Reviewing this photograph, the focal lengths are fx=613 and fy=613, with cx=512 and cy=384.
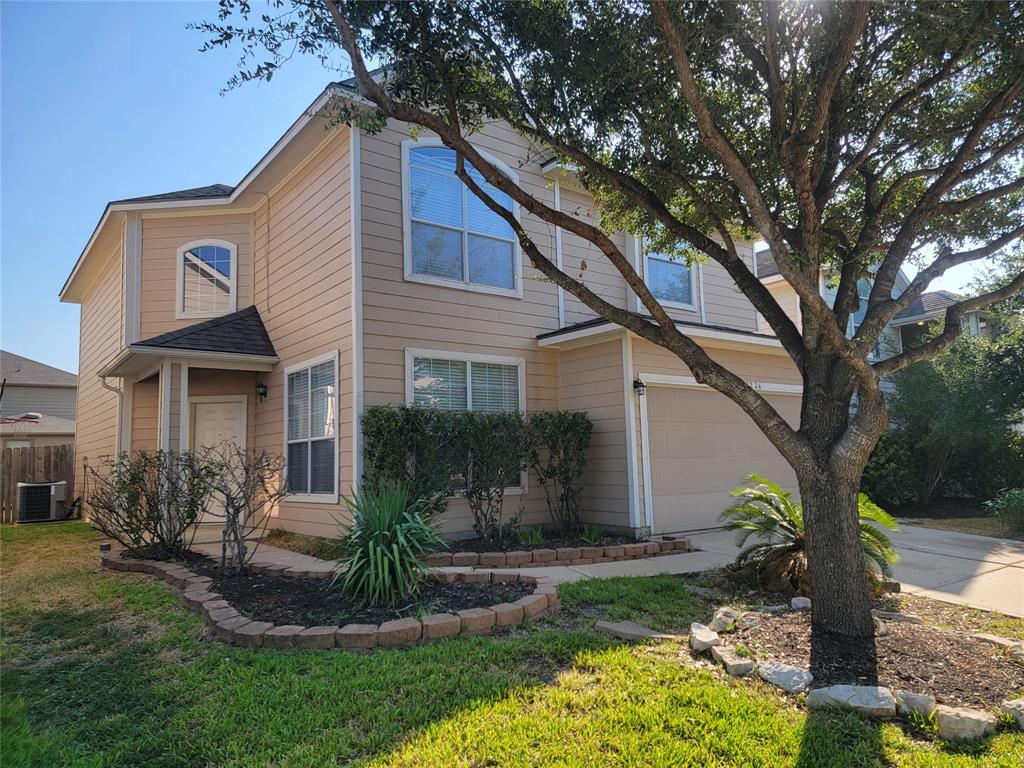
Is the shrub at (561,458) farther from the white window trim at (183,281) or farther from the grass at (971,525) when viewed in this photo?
the white window trim at (183,281)

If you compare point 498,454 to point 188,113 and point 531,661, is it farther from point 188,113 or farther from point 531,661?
point 188,113

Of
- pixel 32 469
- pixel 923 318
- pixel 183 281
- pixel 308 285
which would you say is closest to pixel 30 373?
pixel 32 469

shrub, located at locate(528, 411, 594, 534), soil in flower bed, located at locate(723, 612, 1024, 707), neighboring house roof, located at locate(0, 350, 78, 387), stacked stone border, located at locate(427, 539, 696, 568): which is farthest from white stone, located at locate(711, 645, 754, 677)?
neighboring house roof, located at locate(0, 350, 78, 387)

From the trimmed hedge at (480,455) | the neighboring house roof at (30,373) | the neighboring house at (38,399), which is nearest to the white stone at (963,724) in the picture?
the trimmed hedge at (480,455)

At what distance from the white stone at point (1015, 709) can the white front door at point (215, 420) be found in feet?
34.7

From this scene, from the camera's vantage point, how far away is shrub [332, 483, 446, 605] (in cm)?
501

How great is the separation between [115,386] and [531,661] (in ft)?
37.1

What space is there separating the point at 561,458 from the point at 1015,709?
19.4ft

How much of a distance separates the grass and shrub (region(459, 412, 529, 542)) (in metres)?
6.92

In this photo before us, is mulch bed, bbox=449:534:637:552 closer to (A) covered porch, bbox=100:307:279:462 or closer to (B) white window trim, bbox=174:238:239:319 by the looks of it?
(A) covered porch, bbox=100:307:279:462

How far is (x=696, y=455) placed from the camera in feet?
32.0

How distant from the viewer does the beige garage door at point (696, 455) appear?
30.1ft

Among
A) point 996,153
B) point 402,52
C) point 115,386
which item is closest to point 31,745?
point 402,52

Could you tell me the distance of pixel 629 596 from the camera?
18.3ft
